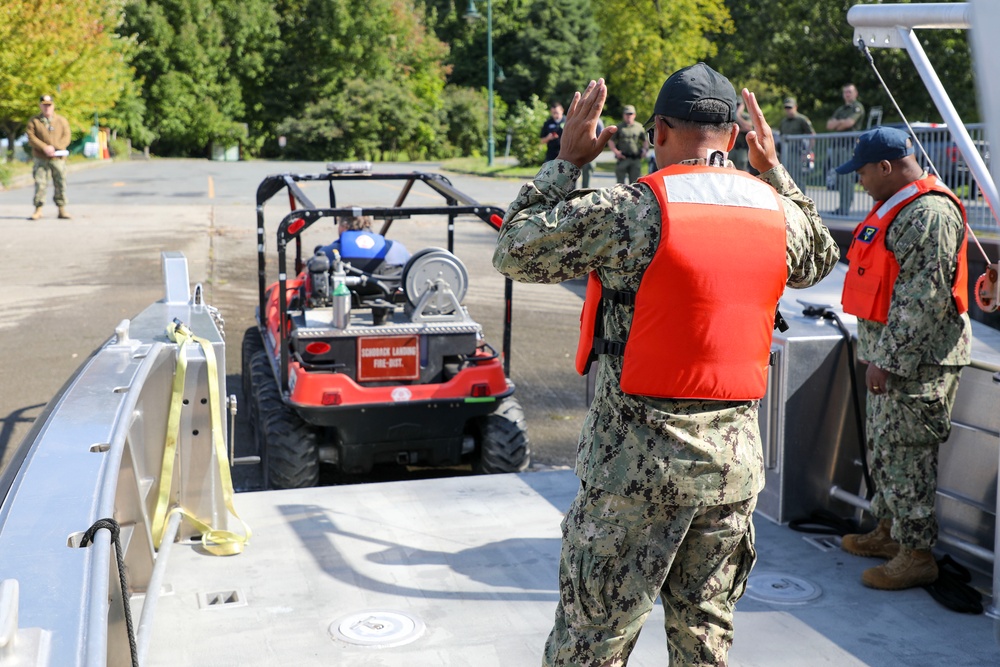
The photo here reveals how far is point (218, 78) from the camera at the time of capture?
166 ft

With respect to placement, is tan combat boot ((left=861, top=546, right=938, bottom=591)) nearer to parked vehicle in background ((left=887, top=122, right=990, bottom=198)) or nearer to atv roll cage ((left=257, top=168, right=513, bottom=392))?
atv roll cage ((left=257, top=168, right=513, bottom=392))

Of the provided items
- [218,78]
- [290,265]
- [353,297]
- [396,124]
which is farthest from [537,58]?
[353,297]

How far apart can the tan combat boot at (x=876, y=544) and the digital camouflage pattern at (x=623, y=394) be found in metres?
1.86

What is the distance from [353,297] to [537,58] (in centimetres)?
5040

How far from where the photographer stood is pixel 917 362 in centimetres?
378

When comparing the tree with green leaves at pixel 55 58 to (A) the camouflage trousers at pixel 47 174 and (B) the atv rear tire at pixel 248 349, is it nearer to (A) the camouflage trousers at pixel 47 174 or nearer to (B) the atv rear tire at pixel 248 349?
(A) the camouflage trousers at pixel 47 174

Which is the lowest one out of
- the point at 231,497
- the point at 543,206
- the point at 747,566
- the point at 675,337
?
the point at 231,497

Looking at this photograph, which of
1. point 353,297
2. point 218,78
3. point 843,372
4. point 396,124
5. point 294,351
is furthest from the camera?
point 218,78

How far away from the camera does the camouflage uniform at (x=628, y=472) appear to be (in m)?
2.48

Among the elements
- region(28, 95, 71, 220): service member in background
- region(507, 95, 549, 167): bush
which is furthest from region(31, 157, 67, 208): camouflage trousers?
region(507, 95, 549, 167): bush

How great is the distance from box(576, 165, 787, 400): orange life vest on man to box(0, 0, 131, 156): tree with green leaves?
25412mm

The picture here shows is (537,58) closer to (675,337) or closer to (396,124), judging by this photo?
(396,124)

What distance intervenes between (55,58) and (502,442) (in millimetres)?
25682

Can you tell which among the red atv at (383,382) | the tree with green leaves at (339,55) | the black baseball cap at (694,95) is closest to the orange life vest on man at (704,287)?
the black baseball cap at (694,95)
